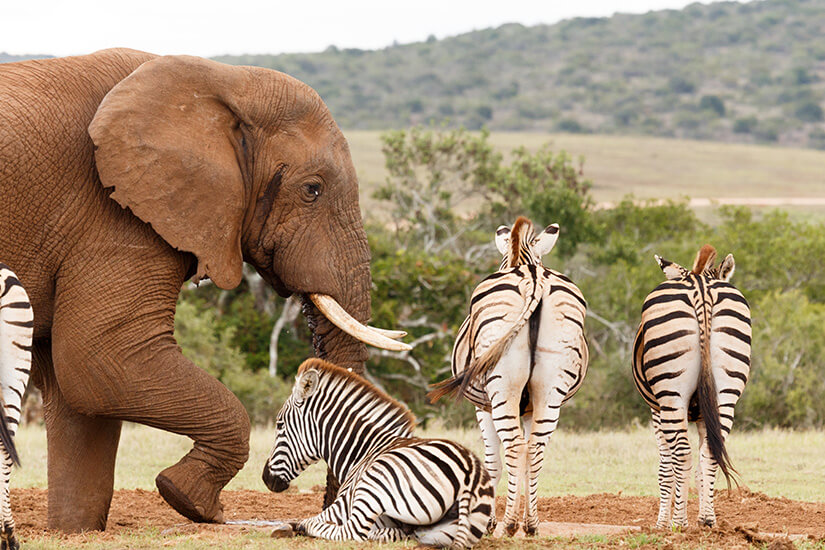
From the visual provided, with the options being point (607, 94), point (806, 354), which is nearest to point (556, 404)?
point (806, 354)

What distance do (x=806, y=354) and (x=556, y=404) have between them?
1358 centimetres

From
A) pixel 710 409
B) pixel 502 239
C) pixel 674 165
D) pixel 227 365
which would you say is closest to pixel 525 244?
pixel 502 239

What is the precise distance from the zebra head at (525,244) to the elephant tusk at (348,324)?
1.00m

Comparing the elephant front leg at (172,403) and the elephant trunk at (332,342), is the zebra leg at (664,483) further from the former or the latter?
the elephant front leg at (172,403)

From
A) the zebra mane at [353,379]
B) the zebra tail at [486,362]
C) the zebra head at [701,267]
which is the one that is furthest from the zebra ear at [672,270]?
the zebra mane at [353,379]

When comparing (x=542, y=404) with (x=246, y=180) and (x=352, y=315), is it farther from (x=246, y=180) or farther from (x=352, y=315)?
(x=246, y=180)

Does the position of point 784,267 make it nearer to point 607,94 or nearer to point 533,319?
point 533,319

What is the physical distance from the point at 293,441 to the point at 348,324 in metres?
0.92

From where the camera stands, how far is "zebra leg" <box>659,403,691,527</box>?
7.45 m

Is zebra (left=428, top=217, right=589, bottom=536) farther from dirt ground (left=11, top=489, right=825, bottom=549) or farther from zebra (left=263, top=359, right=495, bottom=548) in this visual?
dirt ground (left=11, top=489, right=825, bottom=549)

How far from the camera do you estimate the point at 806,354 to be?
19.6 m

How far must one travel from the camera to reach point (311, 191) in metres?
8.04

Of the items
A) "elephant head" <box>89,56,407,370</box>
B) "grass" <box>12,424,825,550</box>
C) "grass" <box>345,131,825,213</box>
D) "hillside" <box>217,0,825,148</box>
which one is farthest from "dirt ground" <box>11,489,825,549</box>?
"hillside" <box>217,0,825,148</box>

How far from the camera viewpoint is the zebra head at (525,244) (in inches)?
308
